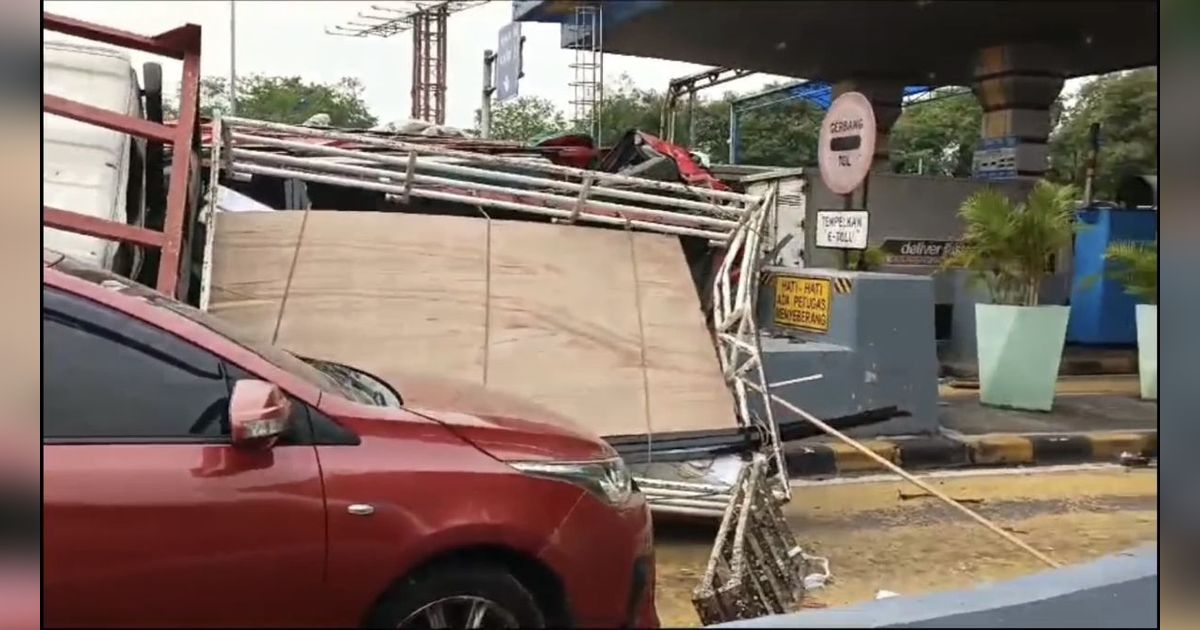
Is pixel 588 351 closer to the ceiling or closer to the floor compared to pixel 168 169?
closer to the floor

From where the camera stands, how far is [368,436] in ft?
6.20

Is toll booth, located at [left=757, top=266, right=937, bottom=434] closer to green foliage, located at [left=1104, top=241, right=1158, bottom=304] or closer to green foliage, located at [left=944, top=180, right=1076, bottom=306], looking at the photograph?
green foliage, located at [left=944, top=180, right=1076, bottom=306]

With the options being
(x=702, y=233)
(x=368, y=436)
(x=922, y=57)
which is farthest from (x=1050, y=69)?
(x=368, y=436)

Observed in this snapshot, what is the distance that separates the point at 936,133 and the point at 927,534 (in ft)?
4.03

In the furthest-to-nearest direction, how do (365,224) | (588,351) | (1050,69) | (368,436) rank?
(1050,69), (588,351), (365,224), (368,436)

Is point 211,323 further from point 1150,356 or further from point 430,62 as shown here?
point 1150,356

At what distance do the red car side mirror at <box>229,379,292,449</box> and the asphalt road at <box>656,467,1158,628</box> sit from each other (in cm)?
102

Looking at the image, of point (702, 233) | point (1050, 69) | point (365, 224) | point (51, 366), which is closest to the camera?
point (51, 366)

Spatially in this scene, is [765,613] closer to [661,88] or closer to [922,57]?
[661,88]

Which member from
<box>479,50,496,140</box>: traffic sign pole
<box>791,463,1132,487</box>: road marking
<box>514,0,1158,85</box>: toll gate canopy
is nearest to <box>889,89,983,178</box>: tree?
<box>514,0,1158,85</box>: toll gate canopy

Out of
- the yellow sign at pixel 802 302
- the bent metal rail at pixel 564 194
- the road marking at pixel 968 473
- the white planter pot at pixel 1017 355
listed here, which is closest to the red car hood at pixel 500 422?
the bent metal rail at pixel 564 194

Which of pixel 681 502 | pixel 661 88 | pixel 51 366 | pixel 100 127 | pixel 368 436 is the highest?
pixel 661 88

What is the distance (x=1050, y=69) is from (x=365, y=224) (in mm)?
3287

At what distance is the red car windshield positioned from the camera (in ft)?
6.07
